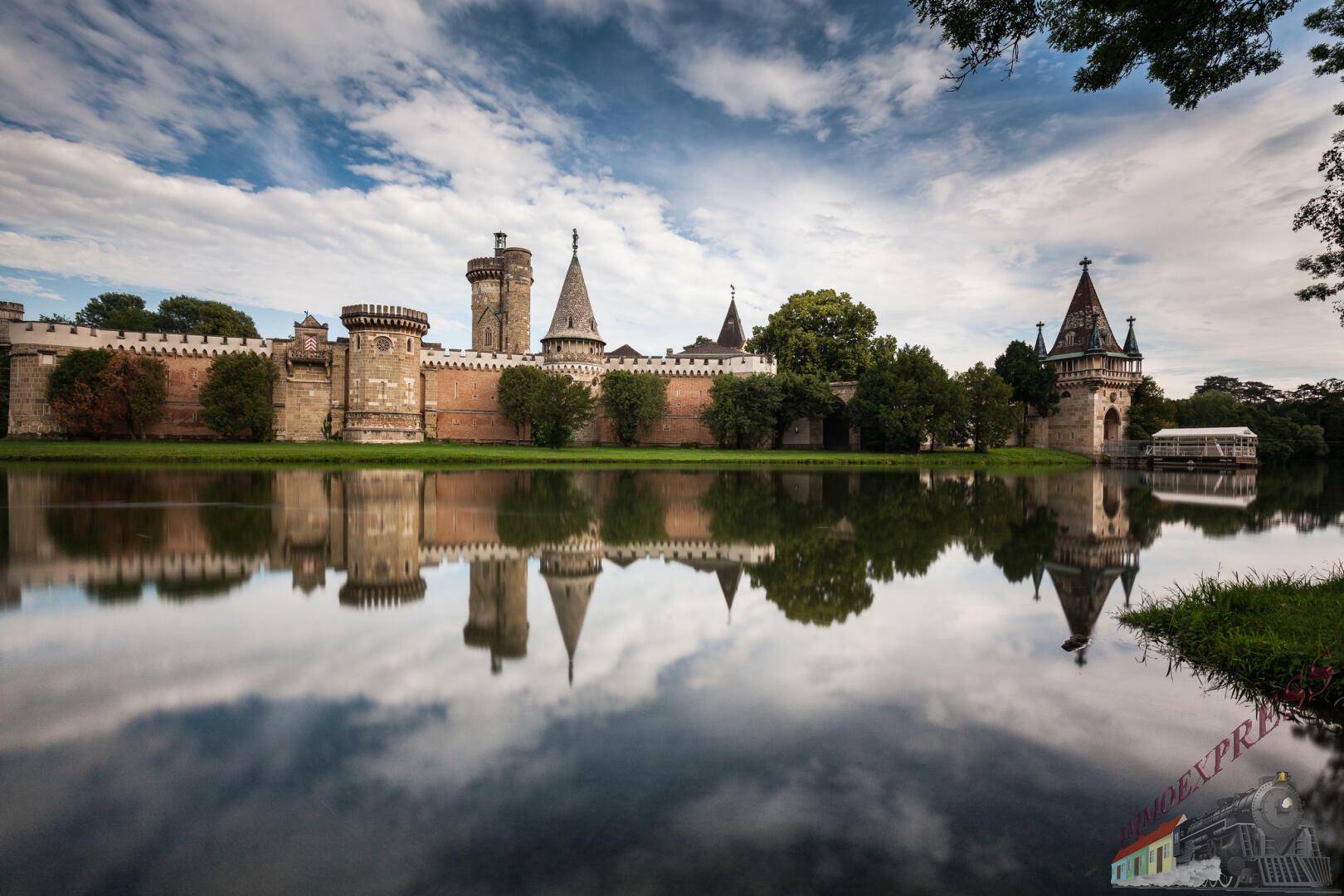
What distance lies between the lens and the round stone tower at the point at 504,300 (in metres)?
48.9

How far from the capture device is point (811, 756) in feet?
10.9

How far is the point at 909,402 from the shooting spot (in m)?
38.2

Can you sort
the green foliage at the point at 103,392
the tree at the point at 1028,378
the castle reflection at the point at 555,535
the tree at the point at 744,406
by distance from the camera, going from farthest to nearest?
the tree at the point at 1028,378 < the tree at the point at 744,406 < the green foliage at the point at 103,392 < the castle reflection at the point at 555,535

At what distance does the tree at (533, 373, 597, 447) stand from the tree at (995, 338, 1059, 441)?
31.2 metres

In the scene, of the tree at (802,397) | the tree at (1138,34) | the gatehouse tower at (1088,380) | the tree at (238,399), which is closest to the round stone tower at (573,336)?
the tree at (802,397)

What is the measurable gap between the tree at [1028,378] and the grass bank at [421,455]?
28.5ft

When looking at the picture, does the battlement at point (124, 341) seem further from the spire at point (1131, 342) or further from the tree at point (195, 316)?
the spire at point (1131, 342)

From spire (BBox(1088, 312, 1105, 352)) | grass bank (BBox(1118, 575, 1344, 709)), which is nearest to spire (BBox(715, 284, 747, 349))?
spire (BBox(1088, 312, 1105, 352))

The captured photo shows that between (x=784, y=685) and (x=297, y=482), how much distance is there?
17.9 m

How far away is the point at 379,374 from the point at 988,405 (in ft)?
119

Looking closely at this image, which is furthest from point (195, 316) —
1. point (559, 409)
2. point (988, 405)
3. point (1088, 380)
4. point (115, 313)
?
point (1088, 380)

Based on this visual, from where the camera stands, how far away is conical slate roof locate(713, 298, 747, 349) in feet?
196

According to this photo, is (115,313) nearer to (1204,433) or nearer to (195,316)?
(195,316)

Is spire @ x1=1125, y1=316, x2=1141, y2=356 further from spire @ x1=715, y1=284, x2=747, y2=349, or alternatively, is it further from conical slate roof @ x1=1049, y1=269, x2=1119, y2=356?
spire @ x1=715, y1=284, x2=747, y2=349
